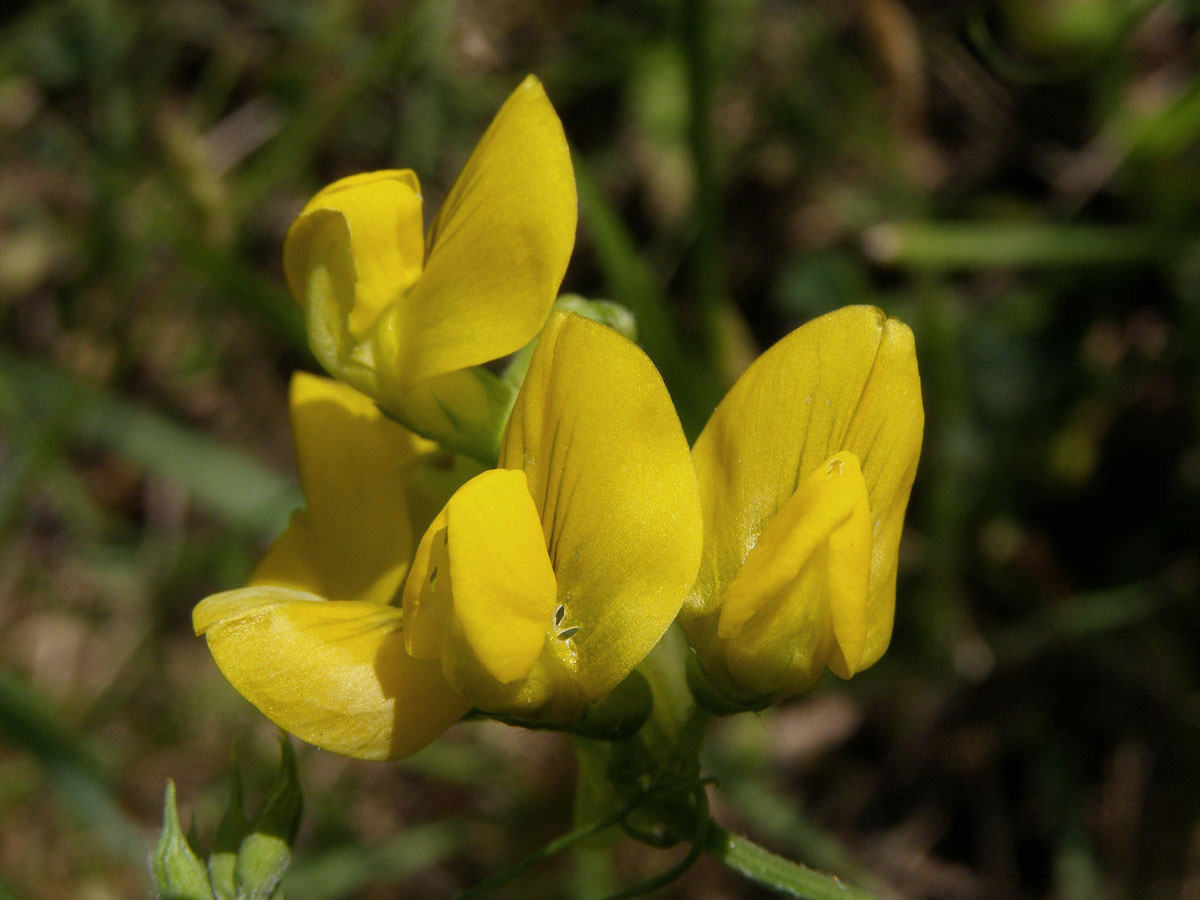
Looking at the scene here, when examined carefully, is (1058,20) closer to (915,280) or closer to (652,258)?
(915,280)

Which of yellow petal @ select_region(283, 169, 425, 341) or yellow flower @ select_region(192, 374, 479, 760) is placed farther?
yellow petal @ select_region(283, 169, 425, 341)

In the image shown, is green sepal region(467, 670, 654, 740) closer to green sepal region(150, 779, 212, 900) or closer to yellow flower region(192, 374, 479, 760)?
yellow flower region(192, 374, 479, 760)

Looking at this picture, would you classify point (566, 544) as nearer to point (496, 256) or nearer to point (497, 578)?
point (497, 578)

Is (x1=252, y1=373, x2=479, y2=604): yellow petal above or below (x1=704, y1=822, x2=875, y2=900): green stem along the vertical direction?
above

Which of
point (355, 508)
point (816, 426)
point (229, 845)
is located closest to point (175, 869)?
point (229, 845)

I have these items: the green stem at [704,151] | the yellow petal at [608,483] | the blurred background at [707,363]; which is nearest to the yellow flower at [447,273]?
the yellow petal at [608,483]

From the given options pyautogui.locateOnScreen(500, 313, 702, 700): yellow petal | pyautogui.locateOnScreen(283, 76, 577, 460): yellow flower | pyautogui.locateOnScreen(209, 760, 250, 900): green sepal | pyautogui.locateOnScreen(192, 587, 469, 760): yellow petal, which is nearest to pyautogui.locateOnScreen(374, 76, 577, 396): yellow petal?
pyautogui.locateOnScreen(283, 76, 577, 460): yellow flower

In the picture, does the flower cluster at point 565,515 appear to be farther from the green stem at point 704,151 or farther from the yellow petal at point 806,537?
the green stem at point 704,151
